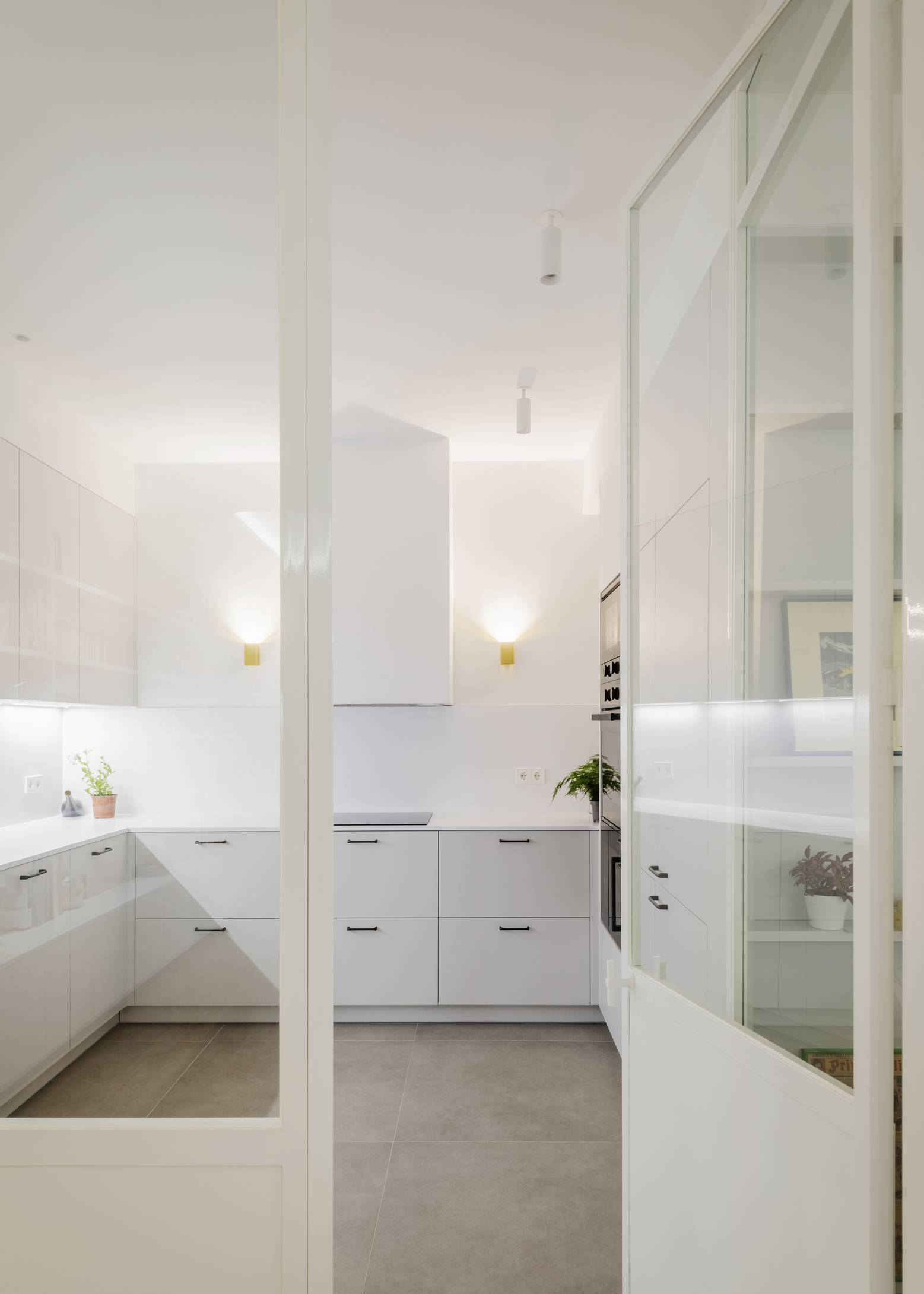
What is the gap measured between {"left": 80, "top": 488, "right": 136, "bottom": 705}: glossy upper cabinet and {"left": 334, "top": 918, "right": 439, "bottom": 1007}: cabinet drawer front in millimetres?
2713

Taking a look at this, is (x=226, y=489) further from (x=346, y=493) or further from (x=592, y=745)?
(x=592, y=745)

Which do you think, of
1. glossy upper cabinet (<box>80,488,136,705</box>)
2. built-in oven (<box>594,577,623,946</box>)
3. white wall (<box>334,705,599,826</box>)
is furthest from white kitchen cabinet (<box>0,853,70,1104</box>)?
white wall (<box>334,705,599,826</box>)

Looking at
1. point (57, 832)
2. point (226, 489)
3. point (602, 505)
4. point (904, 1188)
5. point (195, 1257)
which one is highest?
point (602, 505)

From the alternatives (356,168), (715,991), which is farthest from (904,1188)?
(356,168)

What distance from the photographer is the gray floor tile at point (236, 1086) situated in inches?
47.3

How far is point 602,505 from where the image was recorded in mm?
3672

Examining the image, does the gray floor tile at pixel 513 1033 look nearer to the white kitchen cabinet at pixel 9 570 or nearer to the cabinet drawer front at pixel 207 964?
the cabinet drawer front at pixel 207 964

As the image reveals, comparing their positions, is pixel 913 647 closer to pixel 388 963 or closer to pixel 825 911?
pixel 825 911

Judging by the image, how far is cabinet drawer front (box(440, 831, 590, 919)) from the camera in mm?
3734

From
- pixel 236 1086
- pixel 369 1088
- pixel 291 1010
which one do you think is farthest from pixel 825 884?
pixel 369 1088

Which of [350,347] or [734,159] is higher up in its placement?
[350,347]

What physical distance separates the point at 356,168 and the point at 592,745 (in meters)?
3.01

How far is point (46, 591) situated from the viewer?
1.25 meters

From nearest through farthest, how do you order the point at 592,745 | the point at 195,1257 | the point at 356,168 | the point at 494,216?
the point at 195,1257, the point at 356,168, the point at 494,216, the point at 592,745
